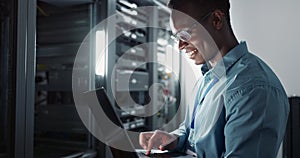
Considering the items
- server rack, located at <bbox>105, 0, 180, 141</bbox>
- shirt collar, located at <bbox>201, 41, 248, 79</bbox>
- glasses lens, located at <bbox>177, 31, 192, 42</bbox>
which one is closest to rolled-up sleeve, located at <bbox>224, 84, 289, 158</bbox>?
shirt collar, located at <bbox>201, 41, 248, 79</bbox>

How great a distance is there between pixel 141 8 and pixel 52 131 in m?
1.13

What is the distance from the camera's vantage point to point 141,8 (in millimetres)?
2129

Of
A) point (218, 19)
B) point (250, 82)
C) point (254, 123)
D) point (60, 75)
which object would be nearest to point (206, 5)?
point (218, 19)

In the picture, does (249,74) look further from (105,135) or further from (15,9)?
(15,9)

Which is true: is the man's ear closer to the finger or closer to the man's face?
the man's face

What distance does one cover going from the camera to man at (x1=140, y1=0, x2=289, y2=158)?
697 millimetres

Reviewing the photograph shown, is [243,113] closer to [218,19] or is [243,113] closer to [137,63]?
[218,19]

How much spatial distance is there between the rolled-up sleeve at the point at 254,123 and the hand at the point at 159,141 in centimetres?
33

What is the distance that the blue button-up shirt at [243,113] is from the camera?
694 millimetres

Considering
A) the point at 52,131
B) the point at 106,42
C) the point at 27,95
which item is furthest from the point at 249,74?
the point at 52,131

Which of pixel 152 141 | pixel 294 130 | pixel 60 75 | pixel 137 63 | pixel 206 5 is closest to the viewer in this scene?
pixel 206 5

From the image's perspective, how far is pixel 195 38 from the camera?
0.87m

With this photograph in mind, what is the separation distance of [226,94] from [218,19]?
0.25m

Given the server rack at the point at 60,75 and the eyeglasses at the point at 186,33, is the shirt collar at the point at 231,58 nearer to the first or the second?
the eyeglasses at the point at 186,33
